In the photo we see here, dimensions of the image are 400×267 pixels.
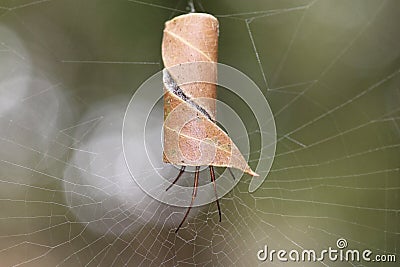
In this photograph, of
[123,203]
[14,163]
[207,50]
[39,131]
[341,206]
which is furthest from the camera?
[341,206]

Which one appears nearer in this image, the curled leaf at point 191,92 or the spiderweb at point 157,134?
the curled leaf at point 191,92

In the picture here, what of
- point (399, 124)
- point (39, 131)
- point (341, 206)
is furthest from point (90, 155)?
point (399, 124)

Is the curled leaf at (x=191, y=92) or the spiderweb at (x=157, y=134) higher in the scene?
the curled leaf at (x=191, y=92)

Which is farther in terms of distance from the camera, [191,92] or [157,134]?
[157,134]

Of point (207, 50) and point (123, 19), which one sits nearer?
point (207, 50)

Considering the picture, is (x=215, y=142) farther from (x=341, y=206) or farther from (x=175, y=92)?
(x=341, y=206)

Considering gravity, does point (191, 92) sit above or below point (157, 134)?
above

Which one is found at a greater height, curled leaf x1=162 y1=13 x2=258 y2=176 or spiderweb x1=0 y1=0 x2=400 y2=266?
curled leaf x1=162 y1=13 x2=258 y2=176

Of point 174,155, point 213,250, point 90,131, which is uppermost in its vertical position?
point 174,155
